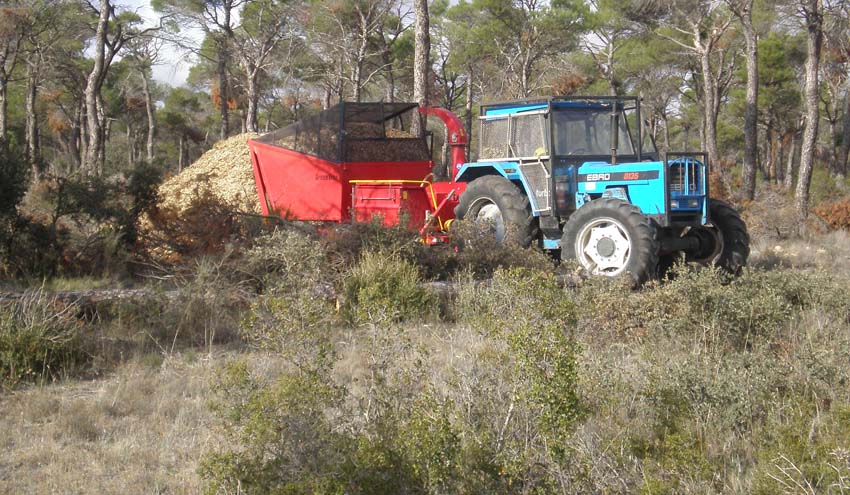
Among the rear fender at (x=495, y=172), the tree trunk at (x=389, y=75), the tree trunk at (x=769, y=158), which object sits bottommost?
the rear fender at (x=495, y=172)

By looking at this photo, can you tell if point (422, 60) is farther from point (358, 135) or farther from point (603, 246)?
point (603, 246)

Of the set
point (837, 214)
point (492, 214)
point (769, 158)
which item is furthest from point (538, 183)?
point (769, 158)

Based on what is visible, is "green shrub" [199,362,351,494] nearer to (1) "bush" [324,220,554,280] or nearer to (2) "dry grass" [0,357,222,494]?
(2) "dry grass" [0,357,222,494]

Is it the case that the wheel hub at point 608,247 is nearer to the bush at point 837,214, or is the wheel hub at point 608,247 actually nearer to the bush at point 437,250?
the bush at point 437,250

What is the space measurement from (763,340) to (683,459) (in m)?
2.42

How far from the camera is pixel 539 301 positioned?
3832 millimetres

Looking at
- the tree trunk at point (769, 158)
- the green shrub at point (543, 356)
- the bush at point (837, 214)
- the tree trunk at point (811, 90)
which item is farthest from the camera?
the tree trunk at point (769, 158)

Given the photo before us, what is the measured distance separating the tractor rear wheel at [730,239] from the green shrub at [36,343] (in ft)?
22.9

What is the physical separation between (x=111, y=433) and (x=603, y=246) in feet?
19.0

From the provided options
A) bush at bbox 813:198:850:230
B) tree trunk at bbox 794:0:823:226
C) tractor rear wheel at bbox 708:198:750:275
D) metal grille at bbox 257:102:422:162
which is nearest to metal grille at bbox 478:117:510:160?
metal grille at bbox 257:102:422:162

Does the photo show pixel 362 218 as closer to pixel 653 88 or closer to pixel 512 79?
pixel 512 79

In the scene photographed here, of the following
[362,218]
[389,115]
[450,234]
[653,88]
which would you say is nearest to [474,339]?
[450,234]

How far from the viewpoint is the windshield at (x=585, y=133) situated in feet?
31.4

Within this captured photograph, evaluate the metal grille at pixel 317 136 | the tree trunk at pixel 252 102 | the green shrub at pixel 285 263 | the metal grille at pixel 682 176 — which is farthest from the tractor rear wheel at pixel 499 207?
the tree trunk at pixel 252 102
